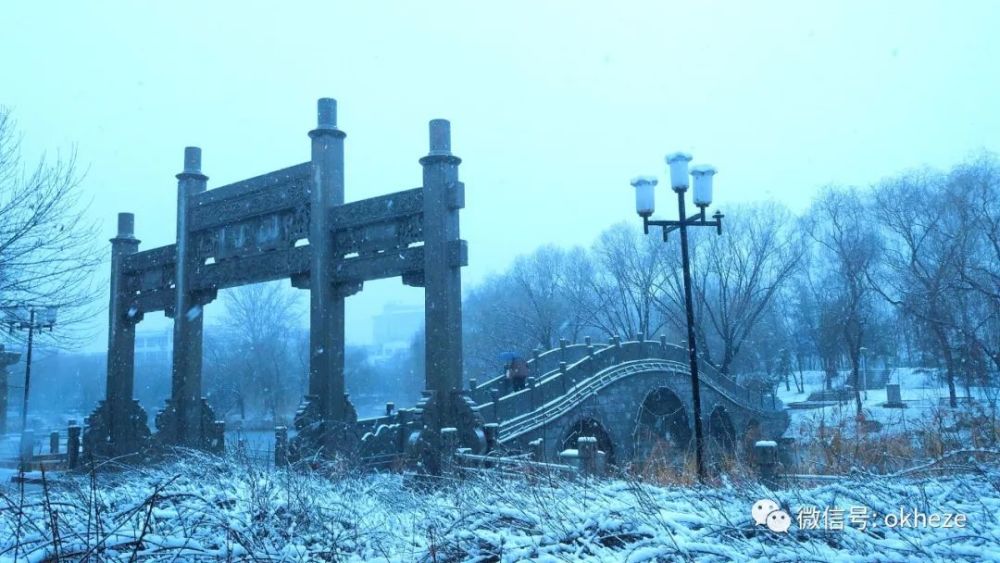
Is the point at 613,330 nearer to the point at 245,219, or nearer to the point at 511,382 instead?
the point at 511,382

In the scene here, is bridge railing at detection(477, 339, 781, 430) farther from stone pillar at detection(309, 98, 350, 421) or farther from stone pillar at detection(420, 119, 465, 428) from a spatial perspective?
stone pillar at detection(309, 98, 350, 421)

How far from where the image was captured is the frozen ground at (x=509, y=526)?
3.61 meters

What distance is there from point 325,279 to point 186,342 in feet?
13.1

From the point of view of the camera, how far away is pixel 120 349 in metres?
15.2

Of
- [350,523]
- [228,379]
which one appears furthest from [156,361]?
[350,523]

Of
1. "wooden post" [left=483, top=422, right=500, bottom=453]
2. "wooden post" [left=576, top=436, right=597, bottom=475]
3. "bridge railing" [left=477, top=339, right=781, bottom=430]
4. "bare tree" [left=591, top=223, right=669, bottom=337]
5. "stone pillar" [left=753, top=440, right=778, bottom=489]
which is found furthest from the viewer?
"bare tree" [left=591, top=223, right=669, bottom=337]

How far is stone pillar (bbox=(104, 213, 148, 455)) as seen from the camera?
14953 millimetres

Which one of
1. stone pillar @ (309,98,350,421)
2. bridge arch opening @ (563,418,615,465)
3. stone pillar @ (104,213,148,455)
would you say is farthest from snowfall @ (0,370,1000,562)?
bridge arch opening @ (563,418,615,465)

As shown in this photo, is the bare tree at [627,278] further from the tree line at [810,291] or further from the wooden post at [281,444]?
the wooden post at [281,444]

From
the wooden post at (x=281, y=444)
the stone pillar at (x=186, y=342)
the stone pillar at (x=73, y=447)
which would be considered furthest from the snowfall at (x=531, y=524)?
the stone pillar at (x=73, y=447)

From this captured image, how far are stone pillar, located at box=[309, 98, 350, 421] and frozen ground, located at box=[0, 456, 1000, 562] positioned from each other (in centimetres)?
549

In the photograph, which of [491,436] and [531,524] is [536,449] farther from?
[531,524]

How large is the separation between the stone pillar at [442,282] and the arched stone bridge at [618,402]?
380 cm

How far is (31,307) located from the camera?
11859 mm
